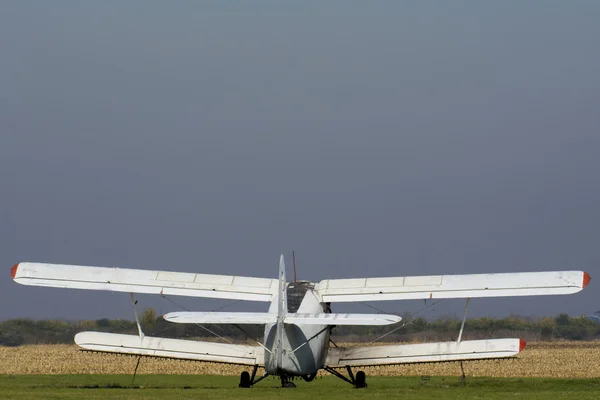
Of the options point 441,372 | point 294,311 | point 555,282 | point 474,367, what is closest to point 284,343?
point 294,311

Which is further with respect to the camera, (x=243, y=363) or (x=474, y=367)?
(x=474, y=367)

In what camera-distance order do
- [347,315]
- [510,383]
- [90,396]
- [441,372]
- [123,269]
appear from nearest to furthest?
1. [90,396]
2. [347,315]
3. [123,269]
4. [510,383]
5. [441,372]

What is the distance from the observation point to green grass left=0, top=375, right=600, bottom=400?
1750cm

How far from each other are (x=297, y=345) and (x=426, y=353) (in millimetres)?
3171

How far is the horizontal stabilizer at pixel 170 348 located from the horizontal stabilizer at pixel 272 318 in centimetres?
250

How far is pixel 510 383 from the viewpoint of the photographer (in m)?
23.7

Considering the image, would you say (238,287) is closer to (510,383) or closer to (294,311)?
(294,311)

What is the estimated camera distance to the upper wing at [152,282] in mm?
21203

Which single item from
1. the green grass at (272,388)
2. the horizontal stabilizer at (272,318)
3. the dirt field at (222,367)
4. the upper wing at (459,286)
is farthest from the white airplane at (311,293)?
the dirt field at (222,367)

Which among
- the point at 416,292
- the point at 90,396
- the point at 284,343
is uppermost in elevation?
the point at 416,292

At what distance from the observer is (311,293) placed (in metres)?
21.6

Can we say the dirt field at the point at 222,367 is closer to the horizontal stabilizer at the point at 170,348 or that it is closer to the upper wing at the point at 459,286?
the upper wing at the point at 459,286

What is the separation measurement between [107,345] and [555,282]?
9.48 m

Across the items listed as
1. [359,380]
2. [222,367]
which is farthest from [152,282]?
[222,367]
